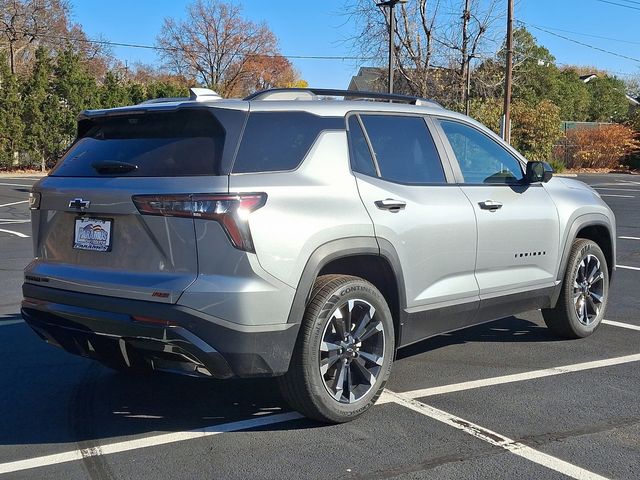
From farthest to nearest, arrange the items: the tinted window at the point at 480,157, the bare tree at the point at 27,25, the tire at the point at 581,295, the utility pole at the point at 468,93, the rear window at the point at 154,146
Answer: the bare tree at the point at 27,25 → the utility pole at the point at 468,93 → the tire at the point at 581,295 → the tinted window at the point at 480,157 → the rear window at the point at 154,146

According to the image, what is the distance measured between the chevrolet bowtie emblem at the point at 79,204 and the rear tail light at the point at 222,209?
1.66 feet

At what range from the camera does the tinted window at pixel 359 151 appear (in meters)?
4.33

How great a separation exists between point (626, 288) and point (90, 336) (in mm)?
6622

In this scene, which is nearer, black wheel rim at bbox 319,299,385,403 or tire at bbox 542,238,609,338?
black wheel rim at bbox 319,299,385,403

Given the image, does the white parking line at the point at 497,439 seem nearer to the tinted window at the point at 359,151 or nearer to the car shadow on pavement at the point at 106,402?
the car shadow on pavement at the point at 106,402

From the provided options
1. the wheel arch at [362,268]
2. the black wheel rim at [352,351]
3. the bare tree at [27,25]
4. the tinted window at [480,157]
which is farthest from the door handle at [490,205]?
the bare tree at [27,25]

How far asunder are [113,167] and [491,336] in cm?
376

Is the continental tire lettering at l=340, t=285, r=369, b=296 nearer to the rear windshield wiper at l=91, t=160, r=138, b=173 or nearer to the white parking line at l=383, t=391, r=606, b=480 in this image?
the white parking line at l=383, t=391, r=606, b=480

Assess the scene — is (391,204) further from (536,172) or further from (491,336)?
(491,336)

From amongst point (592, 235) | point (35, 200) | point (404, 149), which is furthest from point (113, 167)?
point (592, 235)

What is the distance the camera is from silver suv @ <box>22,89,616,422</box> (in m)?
3.66

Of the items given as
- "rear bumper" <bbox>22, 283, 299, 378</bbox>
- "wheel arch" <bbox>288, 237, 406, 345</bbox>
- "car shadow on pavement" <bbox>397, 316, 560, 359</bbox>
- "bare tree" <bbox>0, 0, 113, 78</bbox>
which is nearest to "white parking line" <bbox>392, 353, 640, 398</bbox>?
"wheel arch" <bbox>288, 237, 406, 345</bbox>

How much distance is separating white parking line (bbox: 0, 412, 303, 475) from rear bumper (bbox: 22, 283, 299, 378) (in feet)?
1.41

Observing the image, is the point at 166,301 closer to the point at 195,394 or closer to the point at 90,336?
the point at 90,336
